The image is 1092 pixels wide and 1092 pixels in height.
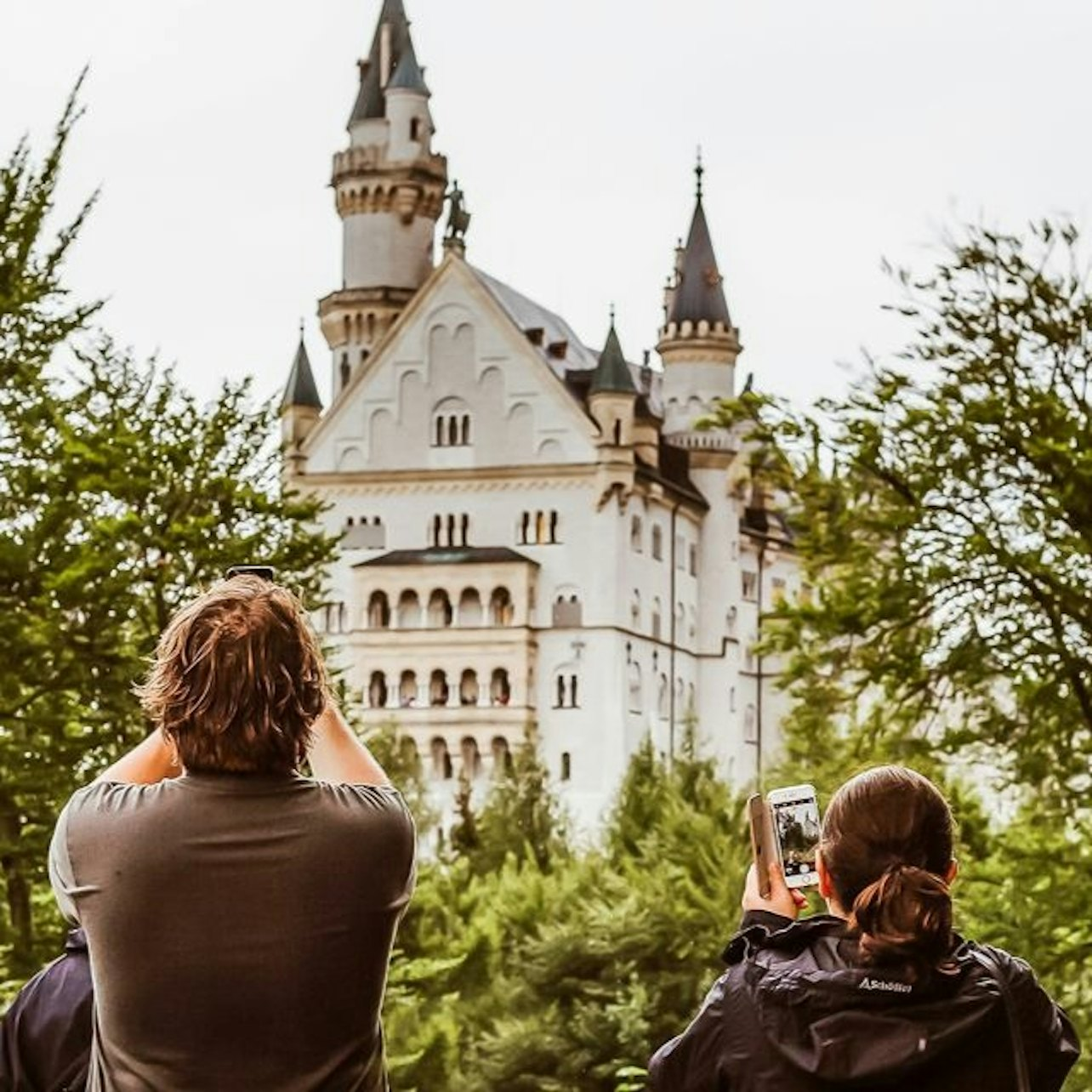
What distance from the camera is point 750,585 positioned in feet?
273

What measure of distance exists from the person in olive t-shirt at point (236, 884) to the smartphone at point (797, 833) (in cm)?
61

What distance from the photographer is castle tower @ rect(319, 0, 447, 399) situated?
8181cm

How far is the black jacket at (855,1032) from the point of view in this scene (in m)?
3.48

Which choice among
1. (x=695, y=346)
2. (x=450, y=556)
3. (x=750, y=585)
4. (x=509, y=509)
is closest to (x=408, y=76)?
(x=695, y=346)

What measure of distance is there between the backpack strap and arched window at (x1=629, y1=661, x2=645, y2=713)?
7485 centimetres

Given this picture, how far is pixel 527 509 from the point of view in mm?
79875

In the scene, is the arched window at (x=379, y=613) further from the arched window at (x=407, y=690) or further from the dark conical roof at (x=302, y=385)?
the dark conical roof at (x=302, y=385)

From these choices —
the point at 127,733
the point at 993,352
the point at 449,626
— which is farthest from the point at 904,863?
the point at 449,626

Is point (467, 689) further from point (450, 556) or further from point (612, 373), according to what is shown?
point (612, 373)

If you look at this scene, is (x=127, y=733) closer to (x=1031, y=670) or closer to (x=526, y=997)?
(x=1031, y=670)

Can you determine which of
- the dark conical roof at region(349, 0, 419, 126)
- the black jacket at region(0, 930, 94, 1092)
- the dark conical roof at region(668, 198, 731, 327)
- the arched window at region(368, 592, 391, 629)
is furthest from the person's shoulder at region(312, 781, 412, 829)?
the dark conical roof at region(349, 0, 419, 126)

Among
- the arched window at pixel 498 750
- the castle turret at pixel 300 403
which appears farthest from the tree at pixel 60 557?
the castle turret at pixel 300 403

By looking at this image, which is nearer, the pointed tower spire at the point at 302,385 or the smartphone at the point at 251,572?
the smartphone at the point at 251,572

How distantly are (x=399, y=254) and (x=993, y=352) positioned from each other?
65.7 meters
